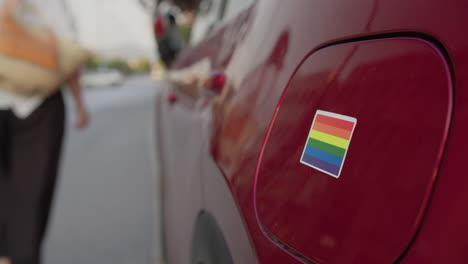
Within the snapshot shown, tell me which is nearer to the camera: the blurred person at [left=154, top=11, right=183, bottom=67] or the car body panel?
the car body panel

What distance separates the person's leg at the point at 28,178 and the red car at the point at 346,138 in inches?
52.1

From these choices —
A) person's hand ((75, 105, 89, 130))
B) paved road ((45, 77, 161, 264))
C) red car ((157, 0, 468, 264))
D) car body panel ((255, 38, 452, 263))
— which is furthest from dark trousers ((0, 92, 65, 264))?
car body panel ((255, 38, 452, 263))

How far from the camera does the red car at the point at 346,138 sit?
0.51m

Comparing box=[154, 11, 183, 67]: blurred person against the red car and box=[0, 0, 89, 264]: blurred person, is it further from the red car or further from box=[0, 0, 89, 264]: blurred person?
the red car

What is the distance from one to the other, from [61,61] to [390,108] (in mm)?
1837

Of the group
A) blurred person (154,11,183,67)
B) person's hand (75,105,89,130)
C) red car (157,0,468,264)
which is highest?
blurred person (154,11,183,67)

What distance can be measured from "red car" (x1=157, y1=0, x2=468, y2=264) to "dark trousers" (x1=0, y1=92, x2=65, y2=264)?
4.35ft

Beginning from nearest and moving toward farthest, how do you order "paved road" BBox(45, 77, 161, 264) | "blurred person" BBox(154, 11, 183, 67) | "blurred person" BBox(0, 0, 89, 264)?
"blurred person" BBox(0, 0, 89, 264) → "blurred person" BBox(154, 11, 183, 67) → "paved road" BBox(45, 77, 161, 264)

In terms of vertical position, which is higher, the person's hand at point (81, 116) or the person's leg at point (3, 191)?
the person's hand at point (81, 116)

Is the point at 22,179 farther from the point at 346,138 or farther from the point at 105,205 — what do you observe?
the point at 105,205

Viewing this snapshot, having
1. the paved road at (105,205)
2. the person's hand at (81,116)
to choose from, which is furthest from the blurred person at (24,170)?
the paved road at (105,205)

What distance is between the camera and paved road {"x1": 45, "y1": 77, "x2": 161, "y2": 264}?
117 inches

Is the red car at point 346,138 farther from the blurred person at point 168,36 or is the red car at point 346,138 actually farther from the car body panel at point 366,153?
the blurred person at point 168,36

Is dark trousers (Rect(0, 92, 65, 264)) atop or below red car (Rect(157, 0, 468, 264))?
below
